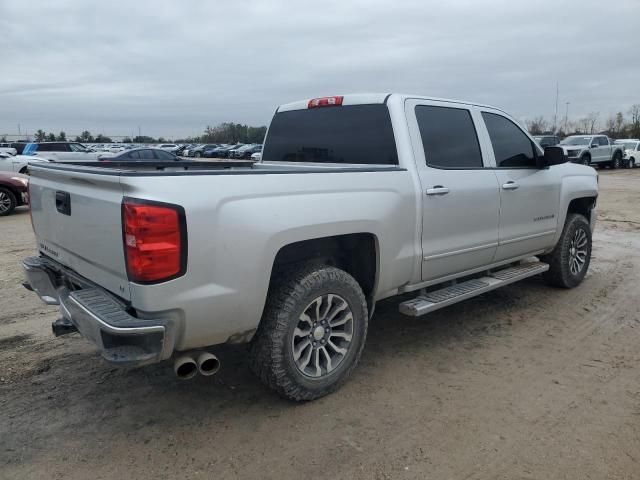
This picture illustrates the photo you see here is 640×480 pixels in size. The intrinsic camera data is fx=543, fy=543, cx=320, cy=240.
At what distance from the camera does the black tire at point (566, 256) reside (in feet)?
19.3

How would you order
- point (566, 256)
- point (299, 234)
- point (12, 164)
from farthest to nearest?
point (12, 164), point (566, 256), point (299, 234)

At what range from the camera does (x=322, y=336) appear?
3559mm

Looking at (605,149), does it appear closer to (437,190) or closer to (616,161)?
(616,161)

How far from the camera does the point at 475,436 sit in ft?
10.4

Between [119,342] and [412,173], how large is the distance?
232 centimetres

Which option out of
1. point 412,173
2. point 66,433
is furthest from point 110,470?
point 412,173

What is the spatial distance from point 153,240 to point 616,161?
33050 millimetres

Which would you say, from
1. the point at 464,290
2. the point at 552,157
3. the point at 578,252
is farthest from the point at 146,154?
the point at 464,290

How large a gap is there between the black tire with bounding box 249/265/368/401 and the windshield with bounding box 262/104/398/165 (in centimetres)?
116

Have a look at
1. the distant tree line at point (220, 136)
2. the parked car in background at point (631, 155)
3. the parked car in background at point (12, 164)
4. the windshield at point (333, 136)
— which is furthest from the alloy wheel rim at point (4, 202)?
the distant tree line at point (220, 136)

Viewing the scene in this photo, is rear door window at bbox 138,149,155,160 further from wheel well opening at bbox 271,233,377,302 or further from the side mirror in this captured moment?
wheel well opening at bbox 271,233,377,302

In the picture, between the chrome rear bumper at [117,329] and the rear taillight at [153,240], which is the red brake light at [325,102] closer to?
the rear taillight at [153,240]

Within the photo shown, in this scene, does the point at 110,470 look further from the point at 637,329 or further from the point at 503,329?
the point at 637,329

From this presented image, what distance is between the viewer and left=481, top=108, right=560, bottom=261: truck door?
4.89 meters
